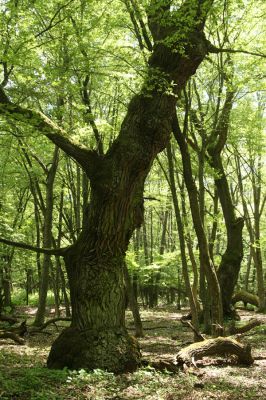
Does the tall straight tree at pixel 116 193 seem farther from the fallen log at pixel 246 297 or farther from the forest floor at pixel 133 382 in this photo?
the fallen log at pixel 246 297

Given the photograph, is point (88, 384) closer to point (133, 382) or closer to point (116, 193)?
point (133, 382)

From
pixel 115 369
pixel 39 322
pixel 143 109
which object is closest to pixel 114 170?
pixel 143 109

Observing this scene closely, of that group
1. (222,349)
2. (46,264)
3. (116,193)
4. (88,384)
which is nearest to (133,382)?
(88,384)

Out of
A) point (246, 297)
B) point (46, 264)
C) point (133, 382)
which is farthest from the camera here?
point (246, 297)

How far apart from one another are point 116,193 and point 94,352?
2.58 m

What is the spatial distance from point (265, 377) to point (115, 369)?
241cm

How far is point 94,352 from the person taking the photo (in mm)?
6090

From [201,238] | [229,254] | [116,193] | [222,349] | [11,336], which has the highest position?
[116,193]

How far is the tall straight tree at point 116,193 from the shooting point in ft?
20.5

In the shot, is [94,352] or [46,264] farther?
[46,264]

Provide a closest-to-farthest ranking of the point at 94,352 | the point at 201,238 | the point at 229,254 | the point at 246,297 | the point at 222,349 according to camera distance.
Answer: the point at 94,352, the point at 222,349, the point at 201,238, the point at 229,254, the point at 246,297

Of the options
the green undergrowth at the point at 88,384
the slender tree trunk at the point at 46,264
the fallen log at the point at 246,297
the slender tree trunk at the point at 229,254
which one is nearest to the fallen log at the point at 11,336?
the green undergrowth at the point at 88,384

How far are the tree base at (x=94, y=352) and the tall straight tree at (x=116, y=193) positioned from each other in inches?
0.6

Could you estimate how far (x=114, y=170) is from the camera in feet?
22.1
